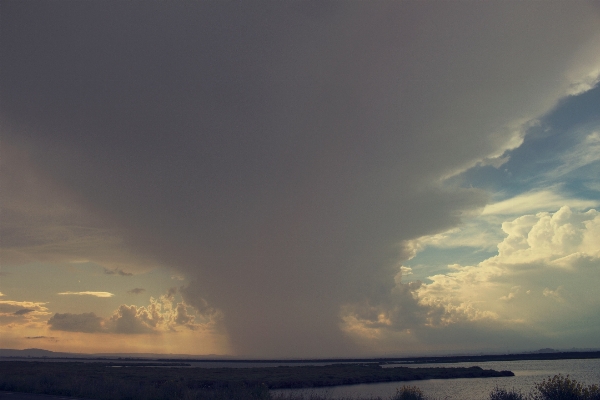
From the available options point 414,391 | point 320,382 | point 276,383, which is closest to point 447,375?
point 320,382

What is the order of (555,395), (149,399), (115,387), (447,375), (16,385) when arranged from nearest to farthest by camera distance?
(555,395), (149,399), (115,387), (16,385), (447,375)

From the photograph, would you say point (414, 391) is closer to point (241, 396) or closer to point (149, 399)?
point (241, 396)

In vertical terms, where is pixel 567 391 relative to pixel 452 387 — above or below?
above

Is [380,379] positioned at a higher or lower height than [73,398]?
lower

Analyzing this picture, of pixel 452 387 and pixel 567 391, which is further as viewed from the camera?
pixel 452 387

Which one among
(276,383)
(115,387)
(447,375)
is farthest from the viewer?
(447,375)

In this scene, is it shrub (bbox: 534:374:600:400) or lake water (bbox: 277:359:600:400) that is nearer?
shrub (bbox: 534:374:600:400)

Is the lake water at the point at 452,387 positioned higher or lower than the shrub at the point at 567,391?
lower

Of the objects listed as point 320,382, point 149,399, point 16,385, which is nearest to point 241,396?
point 149,399

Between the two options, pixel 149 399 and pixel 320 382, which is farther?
pixel 320 382

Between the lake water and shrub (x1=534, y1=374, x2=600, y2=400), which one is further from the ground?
shrub (x1=534, y1=374, x2=600, y2=400)

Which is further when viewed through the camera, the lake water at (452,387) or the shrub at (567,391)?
the lake water at (452,387)
